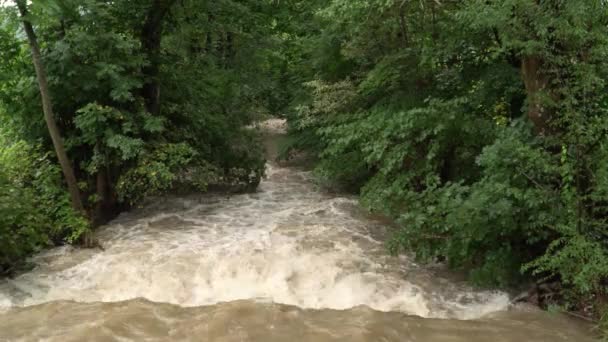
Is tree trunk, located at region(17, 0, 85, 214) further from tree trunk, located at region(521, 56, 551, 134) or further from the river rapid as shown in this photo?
tree trunk, located at region(521, 56, 551, 134)

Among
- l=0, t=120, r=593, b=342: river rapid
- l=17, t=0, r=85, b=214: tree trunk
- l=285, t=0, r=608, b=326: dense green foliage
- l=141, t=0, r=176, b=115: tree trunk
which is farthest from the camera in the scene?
l=141, t=0, r=176, b=115: tree trunk

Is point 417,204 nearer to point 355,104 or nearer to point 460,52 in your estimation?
point 460,52

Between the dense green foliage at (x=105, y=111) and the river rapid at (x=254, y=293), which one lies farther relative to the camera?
the dense green foliage at (x=105, y=111)

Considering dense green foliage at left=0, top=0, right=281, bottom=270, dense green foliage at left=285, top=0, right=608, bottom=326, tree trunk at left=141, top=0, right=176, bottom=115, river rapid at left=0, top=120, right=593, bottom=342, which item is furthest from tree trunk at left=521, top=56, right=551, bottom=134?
tree trunk at left=141, top=0, right=176, bottom=115

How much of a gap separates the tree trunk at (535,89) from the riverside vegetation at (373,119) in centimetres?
2

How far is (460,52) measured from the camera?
8258 mm

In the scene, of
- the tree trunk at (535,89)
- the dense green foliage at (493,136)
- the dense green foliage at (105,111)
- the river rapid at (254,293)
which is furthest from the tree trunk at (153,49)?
the tree trunk at (535,89)

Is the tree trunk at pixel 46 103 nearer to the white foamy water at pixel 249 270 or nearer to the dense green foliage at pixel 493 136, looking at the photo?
the white foamy water at pixel 249 270

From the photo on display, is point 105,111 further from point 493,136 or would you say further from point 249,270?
point 493,136

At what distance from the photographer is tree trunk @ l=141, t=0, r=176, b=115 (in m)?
9.72

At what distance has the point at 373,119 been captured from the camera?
7.51 metres

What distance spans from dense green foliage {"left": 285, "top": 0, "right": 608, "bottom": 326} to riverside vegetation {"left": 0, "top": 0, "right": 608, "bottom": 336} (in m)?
0.03

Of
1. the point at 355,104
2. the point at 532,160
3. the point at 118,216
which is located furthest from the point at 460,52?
the point at 118,216

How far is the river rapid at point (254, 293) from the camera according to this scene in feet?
17.6
